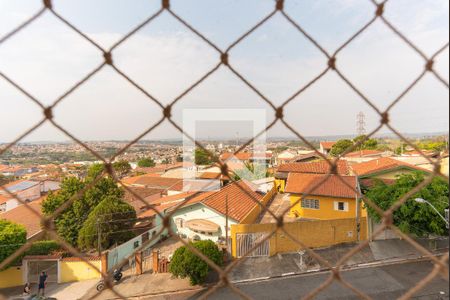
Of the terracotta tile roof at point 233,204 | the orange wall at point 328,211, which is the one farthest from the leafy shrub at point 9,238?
the orange wall at point 328,211

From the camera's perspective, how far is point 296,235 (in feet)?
22.8

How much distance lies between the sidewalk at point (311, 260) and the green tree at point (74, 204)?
4.07 metres

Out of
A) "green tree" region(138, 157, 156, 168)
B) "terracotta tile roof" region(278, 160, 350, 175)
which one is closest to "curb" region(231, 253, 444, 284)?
"terracotta tile roof" region(278, 160, 350, 175)

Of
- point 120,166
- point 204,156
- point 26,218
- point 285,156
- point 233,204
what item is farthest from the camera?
point 285,156

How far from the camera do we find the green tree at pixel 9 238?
584 centimetres

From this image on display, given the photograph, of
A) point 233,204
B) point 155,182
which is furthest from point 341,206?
point 155,182

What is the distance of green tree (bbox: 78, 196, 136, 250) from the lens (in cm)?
671

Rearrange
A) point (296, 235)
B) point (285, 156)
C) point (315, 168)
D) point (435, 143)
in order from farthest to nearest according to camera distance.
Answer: point (285, 156) → point (315, 168) → point (296, 235) → point (435, 143)

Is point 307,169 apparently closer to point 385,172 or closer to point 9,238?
point 385,172

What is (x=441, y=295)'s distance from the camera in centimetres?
488

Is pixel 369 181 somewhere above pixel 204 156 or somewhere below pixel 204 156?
below

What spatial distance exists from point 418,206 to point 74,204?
26.4ft

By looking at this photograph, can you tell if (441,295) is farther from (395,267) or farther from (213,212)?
(213,212)

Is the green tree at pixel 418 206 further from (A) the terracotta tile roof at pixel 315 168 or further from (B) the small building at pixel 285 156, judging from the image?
(B) the small building at pixel 285 156
